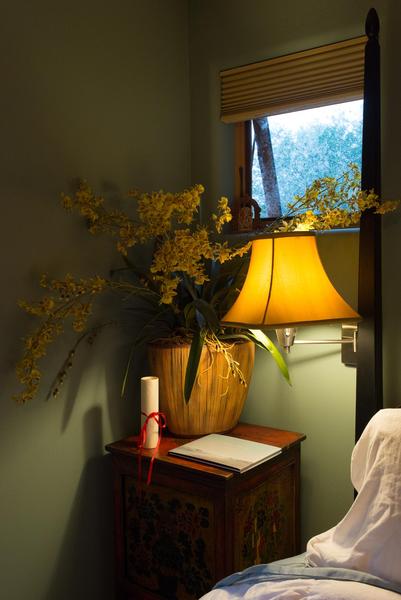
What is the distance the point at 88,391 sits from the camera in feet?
5.78

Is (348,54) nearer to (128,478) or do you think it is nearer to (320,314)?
(320,314)

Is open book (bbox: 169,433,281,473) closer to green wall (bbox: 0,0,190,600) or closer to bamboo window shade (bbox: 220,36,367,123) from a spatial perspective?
green wall (bbox: 0,0,190,600)

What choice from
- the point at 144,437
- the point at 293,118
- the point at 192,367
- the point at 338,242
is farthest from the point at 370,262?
the point at 144,437

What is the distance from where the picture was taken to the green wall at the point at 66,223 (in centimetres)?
153

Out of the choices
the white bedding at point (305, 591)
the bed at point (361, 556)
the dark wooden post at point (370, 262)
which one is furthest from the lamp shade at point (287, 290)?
the white bedding at point (305, 591)

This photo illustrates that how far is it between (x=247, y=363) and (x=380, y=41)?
1.01 meters

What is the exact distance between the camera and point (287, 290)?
1.36 meters

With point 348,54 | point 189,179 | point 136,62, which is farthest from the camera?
point 189,179

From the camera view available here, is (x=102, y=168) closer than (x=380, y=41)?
No

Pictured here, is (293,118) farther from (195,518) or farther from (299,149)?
(195,518)

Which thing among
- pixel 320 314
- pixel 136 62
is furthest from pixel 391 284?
pixel 136 62

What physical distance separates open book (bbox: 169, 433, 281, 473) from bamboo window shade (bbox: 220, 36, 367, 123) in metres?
1.06

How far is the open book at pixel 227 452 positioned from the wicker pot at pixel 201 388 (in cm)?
6

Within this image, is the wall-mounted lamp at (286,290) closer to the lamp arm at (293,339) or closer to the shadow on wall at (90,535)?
the lamp arm at (293,339)
